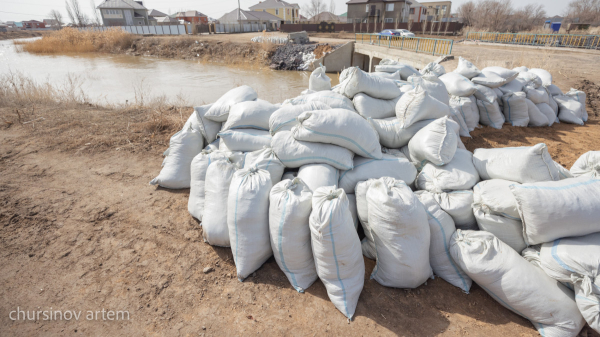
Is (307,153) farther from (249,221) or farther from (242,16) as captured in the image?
(242,16)

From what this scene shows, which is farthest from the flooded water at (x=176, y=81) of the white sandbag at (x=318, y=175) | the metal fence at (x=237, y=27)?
the metal fence at (x=237, y=27)

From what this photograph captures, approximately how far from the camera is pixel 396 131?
103 inches

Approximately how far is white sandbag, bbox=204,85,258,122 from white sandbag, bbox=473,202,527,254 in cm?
241

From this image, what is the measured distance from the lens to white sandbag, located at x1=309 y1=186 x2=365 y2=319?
5.16 feet

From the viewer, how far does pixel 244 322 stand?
1.63m

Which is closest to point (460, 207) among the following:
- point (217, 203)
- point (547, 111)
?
point (217, 203)

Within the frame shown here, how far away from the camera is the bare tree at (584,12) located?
1030 inches

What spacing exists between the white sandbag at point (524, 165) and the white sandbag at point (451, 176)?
0.14 meters

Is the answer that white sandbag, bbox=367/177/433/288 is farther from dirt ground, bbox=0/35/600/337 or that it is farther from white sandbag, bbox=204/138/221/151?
white sandbag, bbox=204/138/221/151

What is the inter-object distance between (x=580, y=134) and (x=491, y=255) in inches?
150

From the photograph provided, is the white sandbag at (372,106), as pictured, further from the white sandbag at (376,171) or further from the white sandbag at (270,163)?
the white sandbag at (270,163)

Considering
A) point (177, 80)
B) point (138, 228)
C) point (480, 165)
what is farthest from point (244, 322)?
point (177, 80)

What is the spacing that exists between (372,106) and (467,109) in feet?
5.62

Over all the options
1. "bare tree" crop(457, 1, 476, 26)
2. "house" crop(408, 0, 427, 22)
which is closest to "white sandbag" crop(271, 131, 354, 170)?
"bare tree" crop(457, 1, 476, 26)
